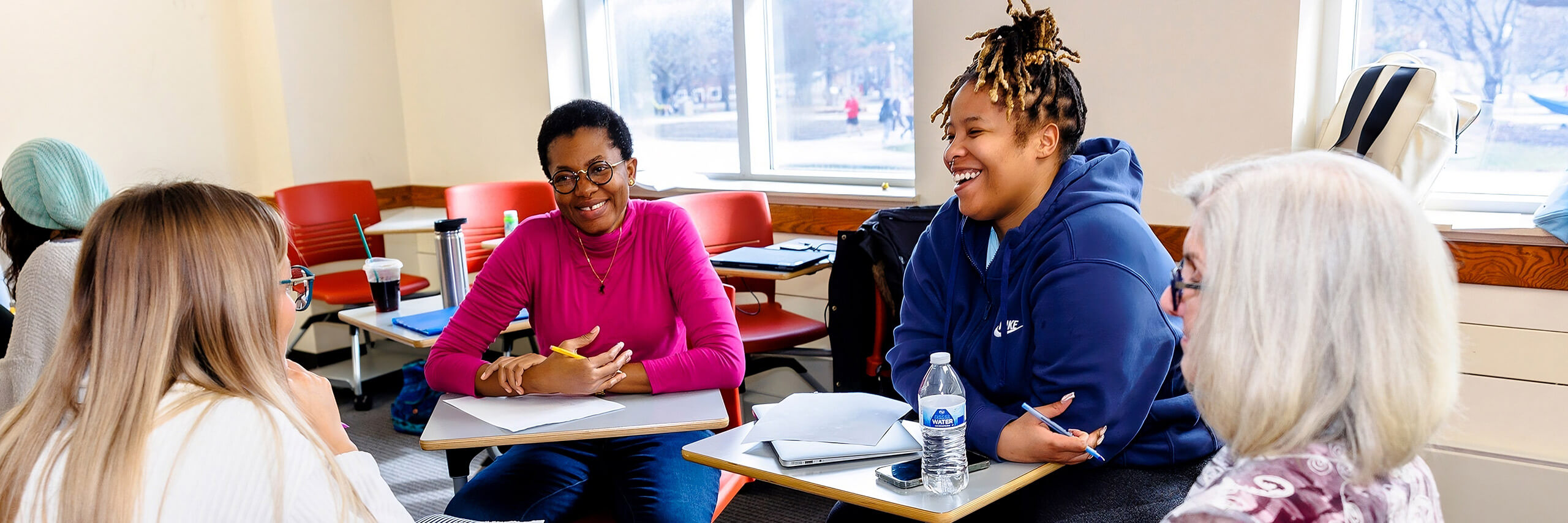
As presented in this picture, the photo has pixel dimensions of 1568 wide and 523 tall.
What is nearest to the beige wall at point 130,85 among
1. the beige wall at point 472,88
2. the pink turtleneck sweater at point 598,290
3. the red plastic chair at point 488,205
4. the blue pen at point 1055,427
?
the beige wall at point 472,88

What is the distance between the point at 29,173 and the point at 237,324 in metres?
1.76

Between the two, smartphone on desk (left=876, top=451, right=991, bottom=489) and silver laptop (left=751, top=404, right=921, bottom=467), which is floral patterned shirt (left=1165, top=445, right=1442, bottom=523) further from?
silver laptop (left=751, top=404, right=921, bottom=467)

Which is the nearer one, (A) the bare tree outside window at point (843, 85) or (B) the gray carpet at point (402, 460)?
(B) the gray carpet at point (402, 460)

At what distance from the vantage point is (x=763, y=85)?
440 centimetres

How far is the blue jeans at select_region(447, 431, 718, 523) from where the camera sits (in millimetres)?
1868

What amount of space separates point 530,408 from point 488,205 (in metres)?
2.50

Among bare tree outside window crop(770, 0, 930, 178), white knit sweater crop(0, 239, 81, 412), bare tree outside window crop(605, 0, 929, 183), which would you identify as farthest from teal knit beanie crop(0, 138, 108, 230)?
bare tree outside window crop(770, 0, 930, 178)

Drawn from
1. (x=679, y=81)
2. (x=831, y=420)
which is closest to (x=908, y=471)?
(x=831, y=420)

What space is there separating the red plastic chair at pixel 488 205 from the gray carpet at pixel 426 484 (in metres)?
0.77

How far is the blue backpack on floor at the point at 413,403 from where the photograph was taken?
399 centimetres

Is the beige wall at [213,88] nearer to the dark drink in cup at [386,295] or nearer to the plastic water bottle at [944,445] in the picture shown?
the dark drink in cup at [386,295]

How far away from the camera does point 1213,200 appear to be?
1.07 m

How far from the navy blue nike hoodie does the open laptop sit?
4.51 ft

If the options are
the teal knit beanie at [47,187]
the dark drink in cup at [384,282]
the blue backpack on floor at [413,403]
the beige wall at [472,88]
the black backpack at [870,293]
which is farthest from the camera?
the beige wall at [472,88]
